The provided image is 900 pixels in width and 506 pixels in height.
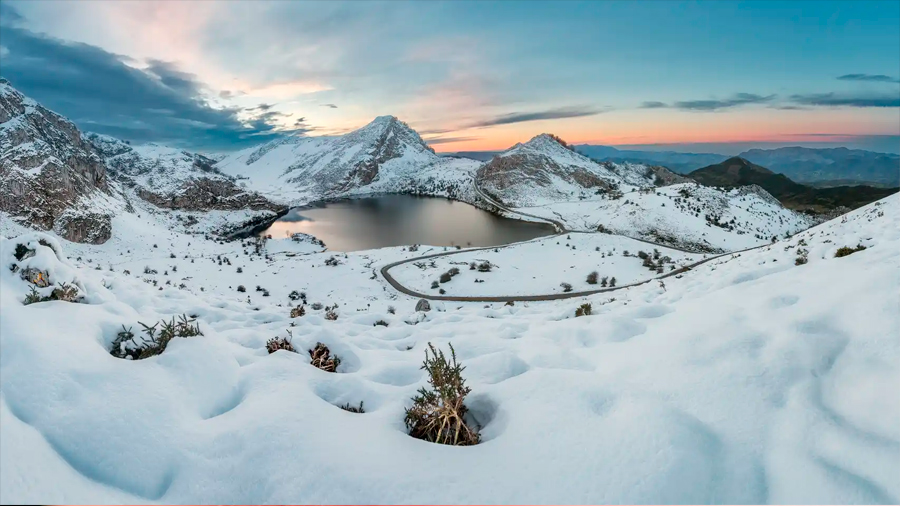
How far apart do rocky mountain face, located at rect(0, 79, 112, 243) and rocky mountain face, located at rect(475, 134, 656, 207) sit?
7688 centimetres

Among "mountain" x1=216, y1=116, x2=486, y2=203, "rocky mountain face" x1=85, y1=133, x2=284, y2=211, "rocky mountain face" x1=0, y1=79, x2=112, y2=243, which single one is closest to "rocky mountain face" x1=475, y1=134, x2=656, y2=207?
"mountain" x1=216, y1=116, x2=486, y2=203

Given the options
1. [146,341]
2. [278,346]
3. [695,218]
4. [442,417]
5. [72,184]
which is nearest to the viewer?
[442,417]

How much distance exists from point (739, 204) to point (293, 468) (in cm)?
7885

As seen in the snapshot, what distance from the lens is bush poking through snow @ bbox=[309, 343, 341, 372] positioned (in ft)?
15.4

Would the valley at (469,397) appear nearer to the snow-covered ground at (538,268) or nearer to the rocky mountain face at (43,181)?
the snow-covered ground at (538,268)

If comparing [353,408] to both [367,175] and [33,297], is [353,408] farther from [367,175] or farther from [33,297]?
[367,175]

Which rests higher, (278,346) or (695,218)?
(278,346)

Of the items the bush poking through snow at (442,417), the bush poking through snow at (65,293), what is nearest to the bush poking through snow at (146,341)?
the bush poking through snow at (65,293)

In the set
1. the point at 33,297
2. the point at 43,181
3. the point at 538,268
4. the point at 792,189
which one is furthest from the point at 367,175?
the point at 33,297

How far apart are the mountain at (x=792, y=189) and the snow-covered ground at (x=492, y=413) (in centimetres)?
8702

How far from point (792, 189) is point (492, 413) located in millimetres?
176029

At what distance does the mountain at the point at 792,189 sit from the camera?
312 ft

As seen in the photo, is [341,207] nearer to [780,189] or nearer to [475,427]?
[475,427]

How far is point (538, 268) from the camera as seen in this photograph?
31.7 m
